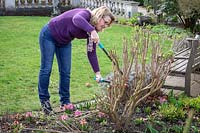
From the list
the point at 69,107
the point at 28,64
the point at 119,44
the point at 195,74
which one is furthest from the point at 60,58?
the point at 119,44

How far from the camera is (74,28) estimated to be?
16.8ft

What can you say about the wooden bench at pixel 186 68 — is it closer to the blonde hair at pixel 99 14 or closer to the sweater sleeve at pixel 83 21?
the blonde hair at pixel 99 14

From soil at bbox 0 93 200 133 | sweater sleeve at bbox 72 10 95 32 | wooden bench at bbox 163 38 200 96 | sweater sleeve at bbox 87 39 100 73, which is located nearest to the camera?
soil at bbox 0 93 200 133

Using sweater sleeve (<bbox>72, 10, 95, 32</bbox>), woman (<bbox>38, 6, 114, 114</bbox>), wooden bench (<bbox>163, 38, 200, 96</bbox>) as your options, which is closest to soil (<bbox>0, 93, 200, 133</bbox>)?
woman (<bbox>38, 6, 114, 114</bbox>)

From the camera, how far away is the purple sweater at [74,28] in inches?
189

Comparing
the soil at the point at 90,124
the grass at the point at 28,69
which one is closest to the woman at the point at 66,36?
the soil at the point at 90,124

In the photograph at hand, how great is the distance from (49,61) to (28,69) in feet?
11.5

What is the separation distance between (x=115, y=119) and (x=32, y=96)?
8.53 feet

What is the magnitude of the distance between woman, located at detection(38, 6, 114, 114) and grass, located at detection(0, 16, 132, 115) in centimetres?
68

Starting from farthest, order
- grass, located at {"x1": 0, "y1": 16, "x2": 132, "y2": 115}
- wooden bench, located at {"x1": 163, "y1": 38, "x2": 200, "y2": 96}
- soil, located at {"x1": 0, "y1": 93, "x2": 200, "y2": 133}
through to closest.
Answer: grass, located at {"x1": 0, "y1": 16, "x2": 132, "y2": 115}
wooden bench, located at {"x1": 163, "y1": 38, "x2": 200, "y2": 96}
soil, located at {"x1": 0, "y1": 93, "x2": 200, "y2": 133}

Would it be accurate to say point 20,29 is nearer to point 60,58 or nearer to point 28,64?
point 28,64

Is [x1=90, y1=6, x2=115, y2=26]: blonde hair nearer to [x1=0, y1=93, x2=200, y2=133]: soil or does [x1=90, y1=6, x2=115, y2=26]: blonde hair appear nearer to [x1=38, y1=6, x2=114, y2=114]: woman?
[x1=38, y1=6, x2=114, y2=114]: woman

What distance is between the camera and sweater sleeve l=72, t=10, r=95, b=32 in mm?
4738

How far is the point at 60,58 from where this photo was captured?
18.2 ft
